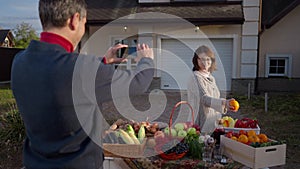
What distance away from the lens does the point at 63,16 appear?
1444 mm

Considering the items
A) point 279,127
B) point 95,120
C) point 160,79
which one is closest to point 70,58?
point 95,120

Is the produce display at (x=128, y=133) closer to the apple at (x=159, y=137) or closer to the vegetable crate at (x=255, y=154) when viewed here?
the apple at (x=159, y=137)

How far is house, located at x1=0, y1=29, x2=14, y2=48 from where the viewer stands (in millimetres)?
30984

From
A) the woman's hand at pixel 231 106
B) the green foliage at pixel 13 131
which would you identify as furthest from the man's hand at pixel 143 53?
the green foliage at pixel 13 131

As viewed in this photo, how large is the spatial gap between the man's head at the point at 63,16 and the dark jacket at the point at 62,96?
0.29 ft

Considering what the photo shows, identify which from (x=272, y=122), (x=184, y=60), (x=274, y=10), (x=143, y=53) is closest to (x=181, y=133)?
(x=143, y=53)

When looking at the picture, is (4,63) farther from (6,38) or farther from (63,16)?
(63,16)

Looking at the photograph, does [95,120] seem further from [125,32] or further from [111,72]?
[125,32]

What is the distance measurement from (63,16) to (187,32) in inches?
393

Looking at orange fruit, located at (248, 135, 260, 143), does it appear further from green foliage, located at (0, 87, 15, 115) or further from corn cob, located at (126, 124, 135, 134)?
green foliage, located at (0, 87, 15, 115)

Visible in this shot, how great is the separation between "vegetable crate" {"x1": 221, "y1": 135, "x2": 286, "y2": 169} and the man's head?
173 centimetres

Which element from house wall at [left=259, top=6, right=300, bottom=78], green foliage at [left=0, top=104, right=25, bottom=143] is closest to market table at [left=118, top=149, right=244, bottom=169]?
green foliage at [left=0, top=104, right=25, bottom=143]

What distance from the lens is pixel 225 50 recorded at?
37.1 ft

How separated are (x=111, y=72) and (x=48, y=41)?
317 mm
